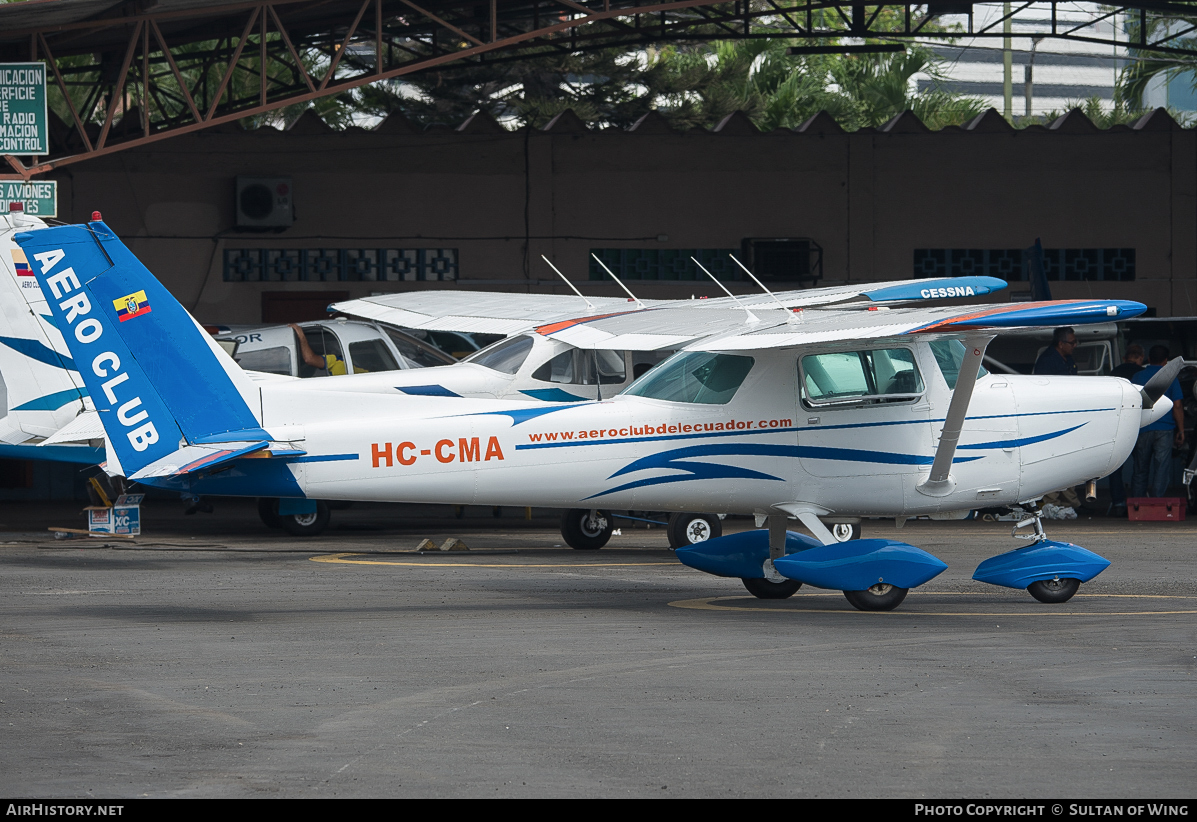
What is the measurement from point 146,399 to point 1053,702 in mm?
6557

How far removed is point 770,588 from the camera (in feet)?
37.4

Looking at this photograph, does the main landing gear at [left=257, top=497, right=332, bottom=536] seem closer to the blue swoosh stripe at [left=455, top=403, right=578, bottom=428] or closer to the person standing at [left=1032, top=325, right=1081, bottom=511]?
the blue swoosh stripe at [left=455, top=403, right=578, bottom=428]

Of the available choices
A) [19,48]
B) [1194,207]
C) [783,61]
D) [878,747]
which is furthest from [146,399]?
[783,61]

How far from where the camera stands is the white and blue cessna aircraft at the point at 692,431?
34.3 ft

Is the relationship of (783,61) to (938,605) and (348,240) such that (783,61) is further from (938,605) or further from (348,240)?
(938,605)

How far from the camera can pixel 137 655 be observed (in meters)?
8.84

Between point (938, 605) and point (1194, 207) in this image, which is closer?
point (938, 605)

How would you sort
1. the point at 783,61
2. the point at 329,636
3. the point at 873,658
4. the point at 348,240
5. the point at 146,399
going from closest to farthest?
the point at 873,658 < the point at 329,636 < the point at 146,399 < the point at 348,240 < the point at 783,61

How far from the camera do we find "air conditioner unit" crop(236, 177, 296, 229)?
24.1m

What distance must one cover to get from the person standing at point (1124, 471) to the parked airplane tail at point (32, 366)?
12.6 meters

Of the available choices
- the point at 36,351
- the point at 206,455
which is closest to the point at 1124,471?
the point at 206,455

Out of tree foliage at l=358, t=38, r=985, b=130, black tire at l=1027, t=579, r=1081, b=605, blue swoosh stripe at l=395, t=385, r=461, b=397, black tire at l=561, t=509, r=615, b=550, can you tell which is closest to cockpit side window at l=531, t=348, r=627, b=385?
blue swoosh stripe at l=395, t=385, r=461, b=397

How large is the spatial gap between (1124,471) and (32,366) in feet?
44.8

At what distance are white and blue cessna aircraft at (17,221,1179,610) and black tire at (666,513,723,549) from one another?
3120 millimetres
